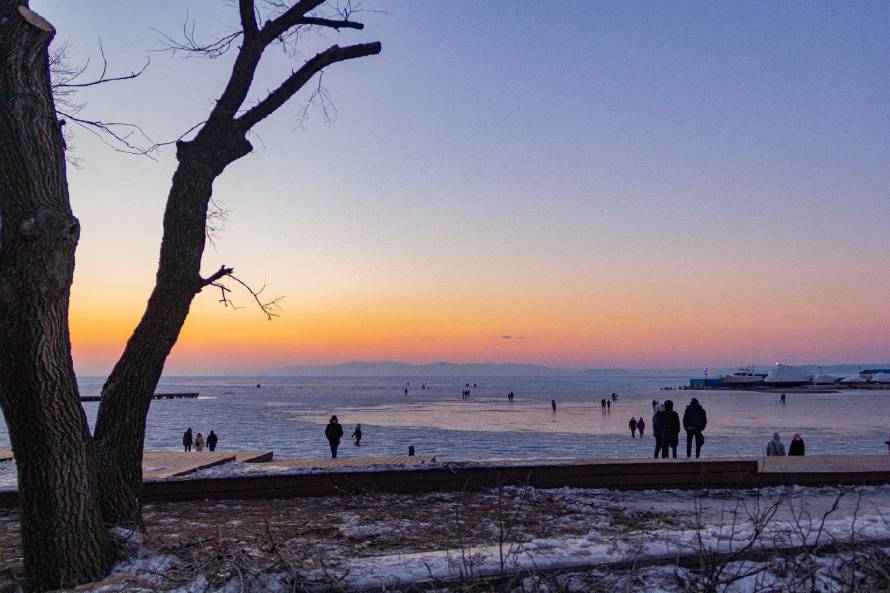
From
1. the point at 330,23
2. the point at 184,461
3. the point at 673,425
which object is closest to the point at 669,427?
the point at 673,425

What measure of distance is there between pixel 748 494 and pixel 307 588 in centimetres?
738

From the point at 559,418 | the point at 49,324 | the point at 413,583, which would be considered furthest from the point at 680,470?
the point at 559,418

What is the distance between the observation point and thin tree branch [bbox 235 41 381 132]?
712cm

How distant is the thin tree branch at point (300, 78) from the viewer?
712cm

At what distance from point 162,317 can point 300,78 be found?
8.93ft

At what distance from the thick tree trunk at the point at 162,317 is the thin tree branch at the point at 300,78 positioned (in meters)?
0.27

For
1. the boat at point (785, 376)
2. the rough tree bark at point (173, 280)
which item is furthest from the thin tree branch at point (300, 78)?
the boat at point (785, 376)

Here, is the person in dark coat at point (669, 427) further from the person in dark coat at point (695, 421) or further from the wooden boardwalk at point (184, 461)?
the wooden boardwalk at point (184, 461)

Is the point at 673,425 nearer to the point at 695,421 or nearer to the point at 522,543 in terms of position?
the point at 695,421

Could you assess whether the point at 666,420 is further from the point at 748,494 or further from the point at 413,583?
the point at 413,583

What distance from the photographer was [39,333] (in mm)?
5207

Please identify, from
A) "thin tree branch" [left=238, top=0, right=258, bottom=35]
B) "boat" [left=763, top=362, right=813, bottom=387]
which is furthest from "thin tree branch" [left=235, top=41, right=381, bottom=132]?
"boat" [left=763, top=362, right=813, bottom=387]

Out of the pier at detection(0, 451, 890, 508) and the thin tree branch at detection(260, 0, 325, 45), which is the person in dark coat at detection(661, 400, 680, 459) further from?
the thin tree branch at detection(260, 0, 325, 45)

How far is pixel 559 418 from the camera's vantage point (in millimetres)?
62562
